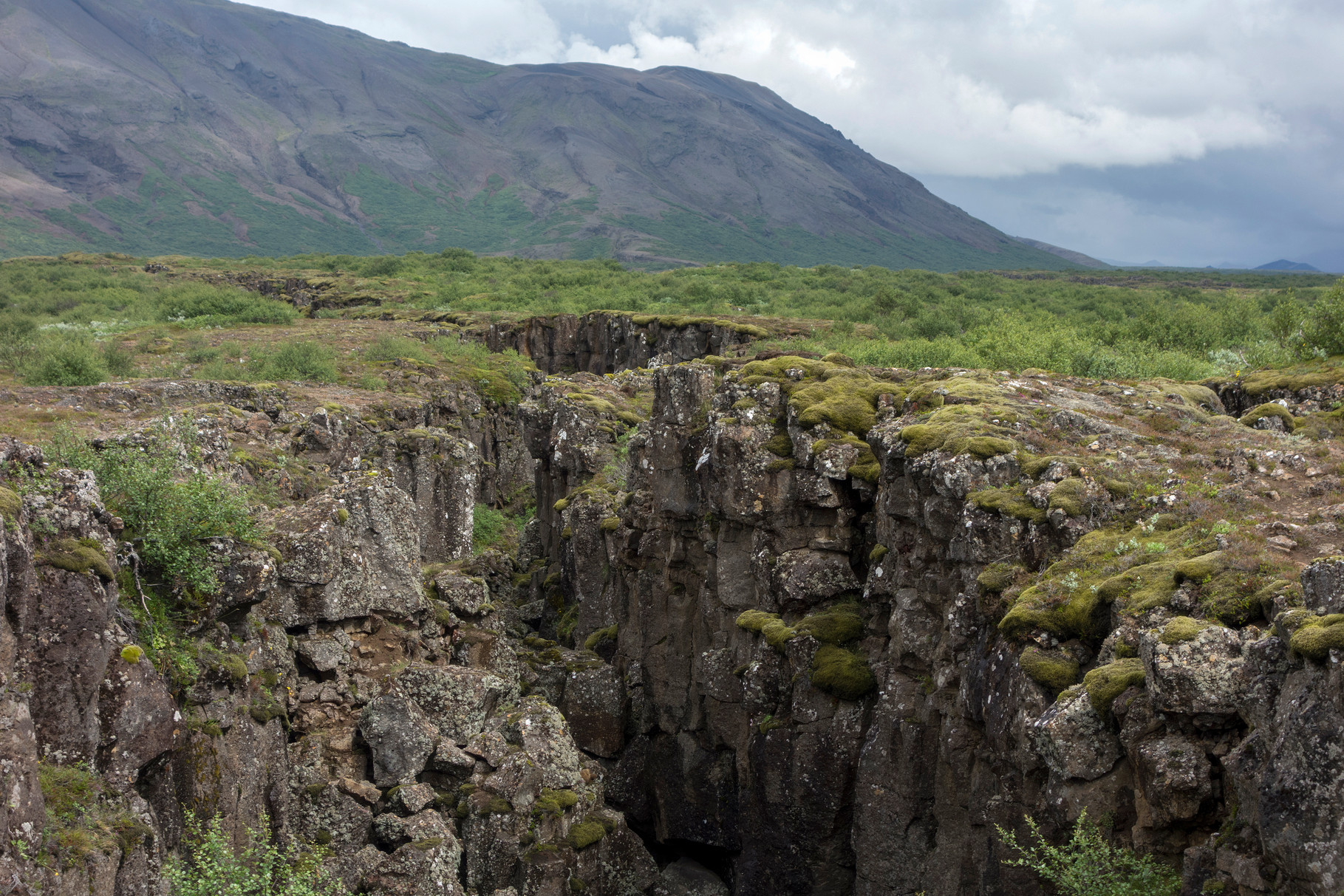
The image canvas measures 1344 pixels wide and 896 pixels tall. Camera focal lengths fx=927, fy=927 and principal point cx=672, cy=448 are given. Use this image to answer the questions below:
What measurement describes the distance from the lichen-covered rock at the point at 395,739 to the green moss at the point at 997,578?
47.7 feet

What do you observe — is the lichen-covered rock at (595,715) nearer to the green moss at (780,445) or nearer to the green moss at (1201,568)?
the green moss at (780,445)

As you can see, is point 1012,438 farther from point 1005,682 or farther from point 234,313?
point 234,313

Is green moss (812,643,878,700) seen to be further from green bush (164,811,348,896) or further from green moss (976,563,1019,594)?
green bush (164,811,348,896)

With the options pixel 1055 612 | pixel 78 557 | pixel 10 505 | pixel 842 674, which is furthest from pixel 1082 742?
pixel 10 505

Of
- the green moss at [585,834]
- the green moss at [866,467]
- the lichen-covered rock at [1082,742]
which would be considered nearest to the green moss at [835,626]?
the green moss at [866,467]

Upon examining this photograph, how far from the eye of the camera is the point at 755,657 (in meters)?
26.0

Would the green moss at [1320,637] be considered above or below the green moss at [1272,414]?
below

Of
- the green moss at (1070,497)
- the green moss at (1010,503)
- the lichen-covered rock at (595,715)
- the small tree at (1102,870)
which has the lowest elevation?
the lichen-covered rock at (595,715)

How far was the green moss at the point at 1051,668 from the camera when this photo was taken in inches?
631

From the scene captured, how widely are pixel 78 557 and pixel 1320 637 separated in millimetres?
18432

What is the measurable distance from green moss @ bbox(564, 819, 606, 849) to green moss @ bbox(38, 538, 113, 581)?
12.8 m

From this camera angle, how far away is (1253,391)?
2870 cm

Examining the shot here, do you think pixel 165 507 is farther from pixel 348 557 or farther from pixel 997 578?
pixel 997 578

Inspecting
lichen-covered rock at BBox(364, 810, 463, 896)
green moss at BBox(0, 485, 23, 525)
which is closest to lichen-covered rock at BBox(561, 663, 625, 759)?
lichen-covered rock at BBox(364, 810, 463, 896)
